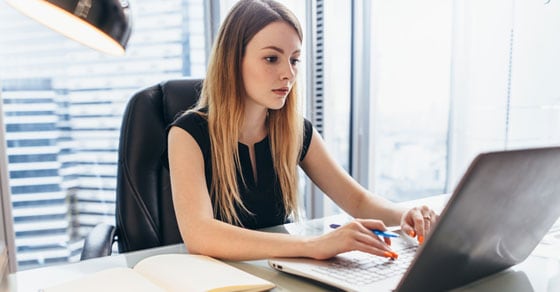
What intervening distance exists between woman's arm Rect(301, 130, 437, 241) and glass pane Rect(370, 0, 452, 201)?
0.84m

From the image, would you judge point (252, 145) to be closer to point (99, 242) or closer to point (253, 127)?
point (253, 127)

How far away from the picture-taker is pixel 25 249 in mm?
1931

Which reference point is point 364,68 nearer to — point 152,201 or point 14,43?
point 152,201

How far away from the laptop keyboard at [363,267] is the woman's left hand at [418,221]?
0.32 ft

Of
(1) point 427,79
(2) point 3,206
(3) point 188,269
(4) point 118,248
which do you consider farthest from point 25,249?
(1) point 427,79

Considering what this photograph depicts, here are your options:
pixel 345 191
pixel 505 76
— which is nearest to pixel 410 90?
pixel 505 76

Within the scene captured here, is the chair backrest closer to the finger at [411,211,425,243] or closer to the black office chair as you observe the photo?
the black office chair

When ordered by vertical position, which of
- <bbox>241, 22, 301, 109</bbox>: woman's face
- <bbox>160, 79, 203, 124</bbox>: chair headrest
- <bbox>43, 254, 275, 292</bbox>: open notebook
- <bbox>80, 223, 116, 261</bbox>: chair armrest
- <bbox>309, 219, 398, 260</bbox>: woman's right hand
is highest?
<bbox>241, 22, 301, 109</bbox>: woman's face

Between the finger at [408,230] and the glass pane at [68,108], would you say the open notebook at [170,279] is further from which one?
the glass pane at [68,108]

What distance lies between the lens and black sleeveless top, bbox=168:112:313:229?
112cm

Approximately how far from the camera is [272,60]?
108 centimetres

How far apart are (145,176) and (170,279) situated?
22.2 inches

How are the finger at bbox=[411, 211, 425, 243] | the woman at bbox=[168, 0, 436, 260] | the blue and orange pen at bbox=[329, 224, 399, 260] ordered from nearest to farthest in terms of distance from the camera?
the blue and orange pen at bbox=[329, 224, 399, 260], the finger at bbox=[411, 211, 425, 243], the woman at bbox=[168, 0, 436, 260]

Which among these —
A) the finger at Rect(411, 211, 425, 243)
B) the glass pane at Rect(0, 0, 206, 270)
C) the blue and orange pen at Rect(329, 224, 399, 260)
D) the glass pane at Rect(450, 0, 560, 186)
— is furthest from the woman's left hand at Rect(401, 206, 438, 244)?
the glass pane at Rect(0, 0, 206, 270)
